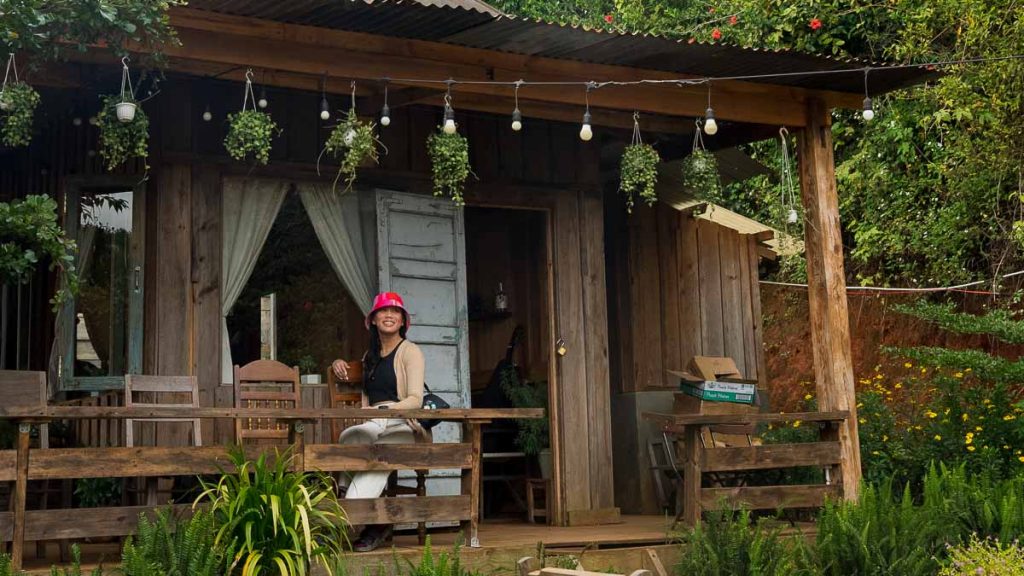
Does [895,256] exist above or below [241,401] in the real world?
above

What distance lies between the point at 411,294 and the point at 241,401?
5.80 ft

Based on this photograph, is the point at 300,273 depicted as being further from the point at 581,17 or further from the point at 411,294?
the point at 581,17

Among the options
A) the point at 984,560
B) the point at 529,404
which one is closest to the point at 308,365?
the point at 529,404

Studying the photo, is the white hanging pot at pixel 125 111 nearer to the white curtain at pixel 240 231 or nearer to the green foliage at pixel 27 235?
the green foliage at pixel 27 235

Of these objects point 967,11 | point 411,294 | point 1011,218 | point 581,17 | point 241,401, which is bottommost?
point 241,401

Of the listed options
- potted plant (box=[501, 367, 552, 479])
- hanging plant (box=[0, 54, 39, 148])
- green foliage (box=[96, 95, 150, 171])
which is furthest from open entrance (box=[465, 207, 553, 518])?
hanging plant (box=[0, 54, 39, 148])

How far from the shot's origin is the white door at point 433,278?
32.0 ft

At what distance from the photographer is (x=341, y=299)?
11.7m

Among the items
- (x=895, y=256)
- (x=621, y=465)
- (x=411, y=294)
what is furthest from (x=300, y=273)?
(x=895, y=256)

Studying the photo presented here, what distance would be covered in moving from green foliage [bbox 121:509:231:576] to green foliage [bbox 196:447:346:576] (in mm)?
85

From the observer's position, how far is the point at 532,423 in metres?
10.9

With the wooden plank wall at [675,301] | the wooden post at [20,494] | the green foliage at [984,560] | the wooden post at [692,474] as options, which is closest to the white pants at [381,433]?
the wooden post at [692,474]

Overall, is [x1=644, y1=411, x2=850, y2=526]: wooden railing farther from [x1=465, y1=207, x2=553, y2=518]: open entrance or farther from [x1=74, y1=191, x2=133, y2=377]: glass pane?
[x1=74, y1=191, x2=133, y2=377]: glass pane

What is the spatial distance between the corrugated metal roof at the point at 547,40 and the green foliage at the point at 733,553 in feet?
9.54
